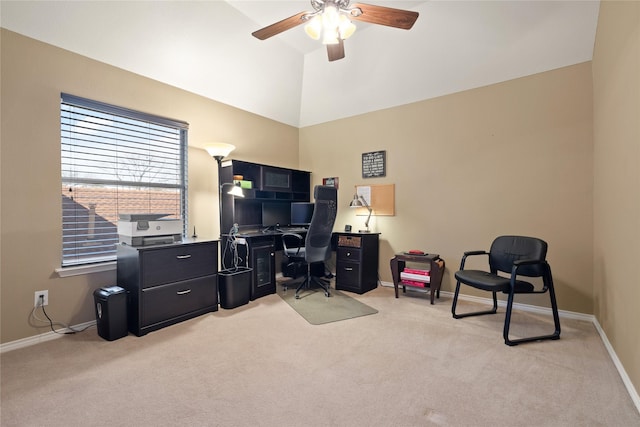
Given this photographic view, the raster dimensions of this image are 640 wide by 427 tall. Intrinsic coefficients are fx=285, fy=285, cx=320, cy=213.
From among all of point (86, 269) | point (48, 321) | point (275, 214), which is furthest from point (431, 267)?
point (48, 321)

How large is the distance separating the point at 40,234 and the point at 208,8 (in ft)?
8.59

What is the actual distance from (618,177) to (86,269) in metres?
4.38

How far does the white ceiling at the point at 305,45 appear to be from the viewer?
2.54 meters

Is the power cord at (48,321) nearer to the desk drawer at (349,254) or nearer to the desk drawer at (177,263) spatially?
the desk drawer at (177,263)

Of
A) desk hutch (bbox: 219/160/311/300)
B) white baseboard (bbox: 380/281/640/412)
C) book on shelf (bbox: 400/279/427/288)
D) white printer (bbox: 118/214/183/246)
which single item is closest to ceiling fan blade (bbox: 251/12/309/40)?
desk hutch (bbox: 219/160/311/300)

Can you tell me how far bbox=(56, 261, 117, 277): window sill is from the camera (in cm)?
252

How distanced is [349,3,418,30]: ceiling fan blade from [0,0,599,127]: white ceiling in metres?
1.04

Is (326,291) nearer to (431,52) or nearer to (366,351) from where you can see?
(366,351)

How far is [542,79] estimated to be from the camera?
301 centimetres

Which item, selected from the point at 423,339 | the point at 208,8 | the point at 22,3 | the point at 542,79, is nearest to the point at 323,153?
the point at 208,8

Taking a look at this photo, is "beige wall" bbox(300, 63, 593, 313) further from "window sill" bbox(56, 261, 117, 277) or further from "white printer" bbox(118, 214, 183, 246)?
"window sill" bbox(56, 261, 117, 277)

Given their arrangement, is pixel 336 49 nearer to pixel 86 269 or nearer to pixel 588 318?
pixel 86 269

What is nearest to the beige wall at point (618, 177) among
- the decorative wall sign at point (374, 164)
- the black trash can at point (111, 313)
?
the decorative wall sign at point (374, 164)

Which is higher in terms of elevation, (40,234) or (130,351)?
(40,234)
